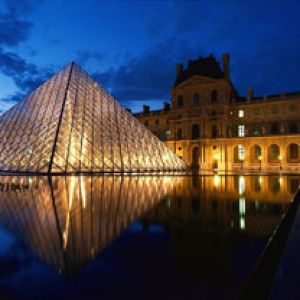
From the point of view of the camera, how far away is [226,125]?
148ft

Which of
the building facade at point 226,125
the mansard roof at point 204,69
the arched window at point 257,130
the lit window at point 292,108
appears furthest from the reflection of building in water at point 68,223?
the mansard roof at point 204,69

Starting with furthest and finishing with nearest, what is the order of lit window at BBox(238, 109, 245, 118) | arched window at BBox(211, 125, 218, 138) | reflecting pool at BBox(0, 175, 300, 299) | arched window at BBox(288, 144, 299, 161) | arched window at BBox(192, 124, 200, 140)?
arched window at BBox(192, 124, 200, 140) → arched window at BBox(211, 125, 218, 138) → lit window at BBox(238, 109, 245, 118) → arched window at BBox(288, 144, 299, 161) → reflecting pool at BBox(0, 175, 300, 299)

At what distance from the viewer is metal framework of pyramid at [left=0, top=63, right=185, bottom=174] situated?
2053 centimetres

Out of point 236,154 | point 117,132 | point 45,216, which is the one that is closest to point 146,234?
point 45,216

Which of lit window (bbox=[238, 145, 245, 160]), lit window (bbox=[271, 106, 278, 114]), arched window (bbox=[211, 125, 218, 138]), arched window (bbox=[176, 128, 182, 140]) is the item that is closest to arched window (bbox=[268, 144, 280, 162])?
lit window (bbox=[238, 145, 245, 160])

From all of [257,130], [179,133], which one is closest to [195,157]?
[179,133]

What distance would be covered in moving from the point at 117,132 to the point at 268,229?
20.3m

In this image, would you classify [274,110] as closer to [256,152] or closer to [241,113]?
[241,113]

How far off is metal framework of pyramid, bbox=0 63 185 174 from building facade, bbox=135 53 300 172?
17677 millimetres

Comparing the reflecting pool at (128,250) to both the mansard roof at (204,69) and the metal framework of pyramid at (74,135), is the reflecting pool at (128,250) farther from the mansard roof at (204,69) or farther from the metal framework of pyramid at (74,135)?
the mansard roof at (204,69)

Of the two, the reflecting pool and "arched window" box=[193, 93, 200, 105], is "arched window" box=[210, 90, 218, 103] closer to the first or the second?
"arched window" box=[193, 93, 200, 105]

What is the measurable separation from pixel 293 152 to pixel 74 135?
3485cm

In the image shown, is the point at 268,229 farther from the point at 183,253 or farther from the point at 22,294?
the point at 22,294

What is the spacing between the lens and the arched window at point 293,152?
43.2 metres
